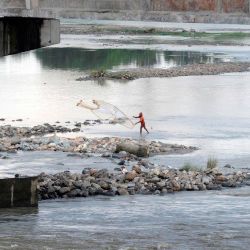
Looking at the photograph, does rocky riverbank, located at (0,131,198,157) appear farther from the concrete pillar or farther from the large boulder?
the concrete pillar

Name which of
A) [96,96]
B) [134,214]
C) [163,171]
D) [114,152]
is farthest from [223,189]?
[96,96]

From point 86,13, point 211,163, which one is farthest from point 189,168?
point 86,13

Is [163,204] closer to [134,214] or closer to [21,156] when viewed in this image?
[134,214]

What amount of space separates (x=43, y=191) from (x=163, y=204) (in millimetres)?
2804

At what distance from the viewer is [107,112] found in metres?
39.2

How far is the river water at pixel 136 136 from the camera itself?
62.8 ft

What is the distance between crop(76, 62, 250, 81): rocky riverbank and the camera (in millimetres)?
55256

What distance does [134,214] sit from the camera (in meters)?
20.9

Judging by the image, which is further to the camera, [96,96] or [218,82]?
[218,82]

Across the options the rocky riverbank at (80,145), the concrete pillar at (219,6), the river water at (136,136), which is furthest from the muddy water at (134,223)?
the rocky riverbank at (80,145)

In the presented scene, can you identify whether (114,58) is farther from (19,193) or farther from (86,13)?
(86,13)

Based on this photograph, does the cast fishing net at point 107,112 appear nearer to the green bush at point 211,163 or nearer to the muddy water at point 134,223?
the green bush at point 211,163

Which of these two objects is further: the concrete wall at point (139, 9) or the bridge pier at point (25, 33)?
the concrete wall at point (139, 9)

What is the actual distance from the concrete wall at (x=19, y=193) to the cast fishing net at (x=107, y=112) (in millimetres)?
14158
